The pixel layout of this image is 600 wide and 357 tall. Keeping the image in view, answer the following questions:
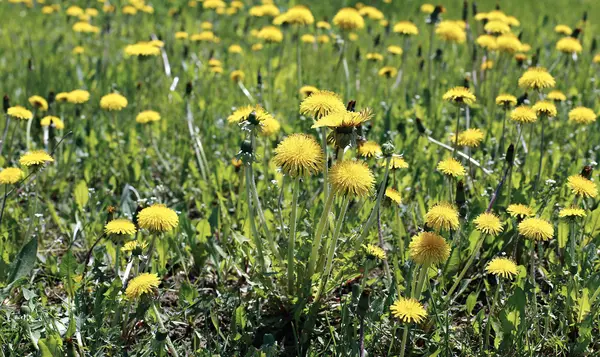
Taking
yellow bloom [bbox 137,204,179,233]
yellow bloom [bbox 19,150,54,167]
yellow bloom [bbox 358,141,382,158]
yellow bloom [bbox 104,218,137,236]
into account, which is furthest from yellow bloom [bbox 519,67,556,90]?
yellow bloom [bbox 19,150,54,167]

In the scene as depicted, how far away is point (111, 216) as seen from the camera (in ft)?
7.21

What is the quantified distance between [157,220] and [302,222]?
629 mm

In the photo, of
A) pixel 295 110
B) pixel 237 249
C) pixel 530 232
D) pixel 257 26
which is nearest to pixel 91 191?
pixel 237 249

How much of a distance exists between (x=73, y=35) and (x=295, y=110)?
2792 millimetres

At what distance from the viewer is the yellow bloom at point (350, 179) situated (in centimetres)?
176

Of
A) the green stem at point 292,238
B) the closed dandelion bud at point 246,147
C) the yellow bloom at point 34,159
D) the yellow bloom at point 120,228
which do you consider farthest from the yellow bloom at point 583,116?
the yellow bloom at point 34,159

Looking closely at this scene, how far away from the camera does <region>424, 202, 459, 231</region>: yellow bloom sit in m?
1.87

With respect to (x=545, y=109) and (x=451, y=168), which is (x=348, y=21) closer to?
(x=545, y=109)

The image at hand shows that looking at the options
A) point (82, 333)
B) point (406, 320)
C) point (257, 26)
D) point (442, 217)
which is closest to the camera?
point (406, 320)

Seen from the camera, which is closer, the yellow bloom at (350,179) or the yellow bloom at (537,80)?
the yellow bloom at (350,179)

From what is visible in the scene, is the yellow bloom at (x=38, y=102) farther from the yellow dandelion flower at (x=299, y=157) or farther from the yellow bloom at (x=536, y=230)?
the yellow bloom at (x=536, y=230)

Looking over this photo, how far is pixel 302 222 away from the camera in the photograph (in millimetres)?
2402

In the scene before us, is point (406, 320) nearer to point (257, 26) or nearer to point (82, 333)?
point (82, 333)

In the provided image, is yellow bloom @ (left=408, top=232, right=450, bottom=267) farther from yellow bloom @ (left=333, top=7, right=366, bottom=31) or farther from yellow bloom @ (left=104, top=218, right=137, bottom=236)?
yellow bloom @ (left=333, top=7, right=366, bottom=31)
